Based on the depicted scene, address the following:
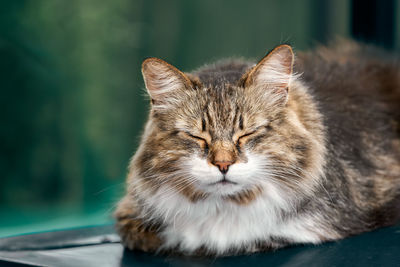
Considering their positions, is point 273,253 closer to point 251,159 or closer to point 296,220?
point 296,220

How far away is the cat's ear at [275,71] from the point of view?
4.78 feet

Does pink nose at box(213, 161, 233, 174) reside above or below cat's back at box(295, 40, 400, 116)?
below

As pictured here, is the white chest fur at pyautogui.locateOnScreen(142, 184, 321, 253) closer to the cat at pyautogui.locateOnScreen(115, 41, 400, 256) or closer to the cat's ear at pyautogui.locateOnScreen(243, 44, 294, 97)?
the cat at pyautogui.locateOnScreen(115, 41, 400, 256)

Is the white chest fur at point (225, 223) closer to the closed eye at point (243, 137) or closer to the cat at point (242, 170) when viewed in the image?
the cat at point (242, 170)

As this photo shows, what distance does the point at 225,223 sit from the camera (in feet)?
4.94

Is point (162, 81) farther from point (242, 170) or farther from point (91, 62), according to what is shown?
point (91, 62)

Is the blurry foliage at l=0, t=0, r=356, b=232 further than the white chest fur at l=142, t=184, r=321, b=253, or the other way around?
the blurry foliage at l=0, t=0, r=356, b=232

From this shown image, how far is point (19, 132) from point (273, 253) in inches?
107

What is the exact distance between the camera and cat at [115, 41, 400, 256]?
1399 millimetres

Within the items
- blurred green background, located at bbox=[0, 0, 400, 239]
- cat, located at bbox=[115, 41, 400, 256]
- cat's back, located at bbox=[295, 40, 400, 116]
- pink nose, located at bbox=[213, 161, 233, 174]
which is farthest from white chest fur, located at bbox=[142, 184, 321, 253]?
blurred green background, located at bbox=[0, 0, 400, 239]

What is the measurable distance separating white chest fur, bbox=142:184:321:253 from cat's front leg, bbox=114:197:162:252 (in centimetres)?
7

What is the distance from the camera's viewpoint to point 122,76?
422 cm

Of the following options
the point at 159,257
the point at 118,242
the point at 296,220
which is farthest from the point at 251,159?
the point at 118,242

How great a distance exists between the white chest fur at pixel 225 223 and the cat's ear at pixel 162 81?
0.95ft
